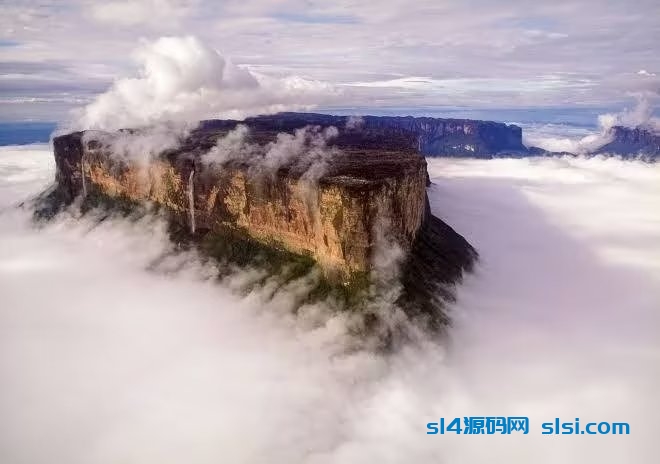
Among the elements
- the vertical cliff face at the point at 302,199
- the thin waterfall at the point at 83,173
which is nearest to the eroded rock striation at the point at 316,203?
the vertical cliff face at the point at 302,199

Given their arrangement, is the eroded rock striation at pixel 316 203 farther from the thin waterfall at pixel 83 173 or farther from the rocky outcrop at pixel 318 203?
the thin waterfall at pixel 83 173

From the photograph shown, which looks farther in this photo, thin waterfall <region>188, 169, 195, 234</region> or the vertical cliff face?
thin waterfall <region>188, 169, 195, 234</region>

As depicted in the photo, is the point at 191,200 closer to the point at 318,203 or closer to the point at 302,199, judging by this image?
the point at 302,199

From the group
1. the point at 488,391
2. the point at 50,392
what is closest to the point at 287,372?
the point at 488,391

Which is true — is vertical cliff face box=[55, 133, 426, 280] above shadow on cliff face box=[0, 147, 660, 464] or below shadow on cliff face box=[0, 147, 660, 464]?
above

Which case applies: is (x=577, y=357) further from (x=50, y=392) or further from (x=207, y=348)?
(x=50, y=392)

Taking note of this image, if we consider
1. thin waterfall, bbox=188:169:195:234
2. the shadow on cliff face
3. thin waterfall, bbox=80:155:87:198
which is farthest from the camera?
thin waterfall, bbox=80:155:87:198

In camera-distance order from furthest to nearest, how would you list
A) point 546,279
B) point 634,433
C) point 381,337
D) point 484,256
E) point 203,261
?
point 484,256, point 546,279, point 203,261, point 381,337, point 634,433

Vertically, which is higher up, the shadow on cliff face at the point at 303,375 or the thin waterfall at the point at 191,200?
the thin waterfall at the point at 191,200

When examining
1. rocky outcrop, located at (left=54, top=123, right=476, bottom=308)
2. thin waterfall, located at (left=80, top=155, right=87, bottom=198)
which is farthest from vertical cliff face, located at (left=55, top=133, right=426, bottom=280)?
thin waterfall, located at (left=80, top=155, right=87, bottom=198)

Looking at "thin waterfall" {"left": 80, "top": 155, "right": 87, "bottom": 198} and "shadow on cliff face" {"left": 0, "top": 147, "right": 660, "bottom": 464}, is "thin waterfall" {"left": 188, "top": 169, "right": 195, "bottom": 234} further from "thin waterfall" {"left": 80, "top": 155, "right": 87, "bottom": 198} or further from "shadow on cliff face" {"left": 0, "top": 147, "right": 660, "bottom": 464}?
"thin waterfall" {"left": 80, "top": 155, "right": 87, "bottom": 198}

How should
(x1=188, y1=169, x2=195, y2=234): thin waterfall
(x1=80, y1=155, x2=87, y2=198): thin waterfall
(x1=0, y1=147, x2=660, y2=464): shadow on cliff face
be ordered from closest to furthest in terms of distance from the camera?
(x1=0, y1=147, x2=660, y2=464): shadow on cliff face < (x1=188, y1=169, x2=195, y2=234): thin waterfall < (x1=80, y1=155, x2=87, y2=198): thin waterfall
